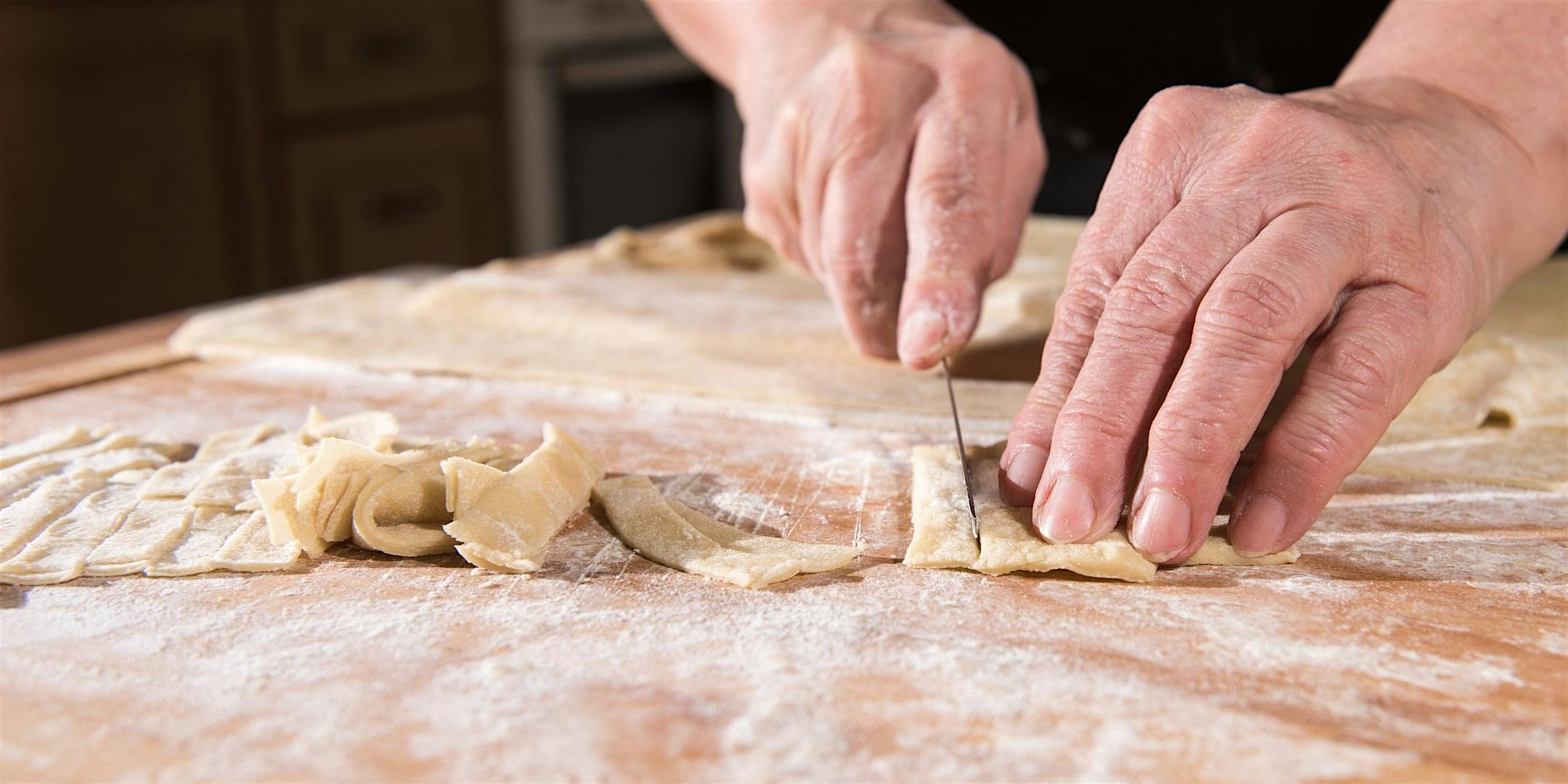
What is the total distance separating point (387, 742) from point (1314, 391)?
788 mm

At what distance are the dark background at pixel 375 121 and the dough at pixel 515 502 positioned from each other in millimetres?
1404

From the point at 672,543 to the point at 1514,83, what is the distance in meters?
1.03

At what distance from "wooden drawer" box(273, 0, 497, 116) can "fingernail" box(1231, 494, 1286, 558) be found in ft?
10.8

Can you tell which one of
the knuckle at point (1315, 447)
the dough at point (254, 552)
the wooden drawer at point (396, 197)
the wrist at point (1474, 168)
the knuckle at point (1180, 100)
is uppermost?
the knuckle at point (1180, 100)

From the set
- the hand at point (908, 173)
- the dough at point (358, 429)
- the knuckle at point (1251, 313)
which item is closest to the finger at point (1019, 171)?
the hand at point (908, 173)

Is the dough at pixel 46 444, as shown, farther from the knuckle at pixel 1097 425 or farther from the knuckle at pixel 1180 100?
the knuckle at pixel 1180 100

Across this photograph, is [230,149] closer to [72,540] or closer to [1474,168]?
[72,540]

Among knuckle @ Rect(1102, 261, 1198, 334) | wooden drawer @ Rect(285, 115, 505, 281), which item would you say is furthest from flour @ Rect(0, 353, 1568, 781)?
wooden drawer @ Rect(285, 115, 505, 281)

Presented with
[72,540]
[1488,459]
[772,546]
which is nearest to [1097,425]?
[772,546]

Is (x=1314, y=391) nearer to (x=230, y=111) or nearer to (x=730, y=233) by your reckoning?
(x=730, y=233)

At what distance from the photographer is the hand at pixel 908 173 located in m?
1.50

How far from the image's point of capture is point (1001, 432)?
4.66 feet

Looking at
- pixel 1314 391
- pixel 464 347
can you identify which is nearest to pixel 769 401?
pixel 464 347

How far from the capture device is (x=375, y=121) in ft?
12.9
